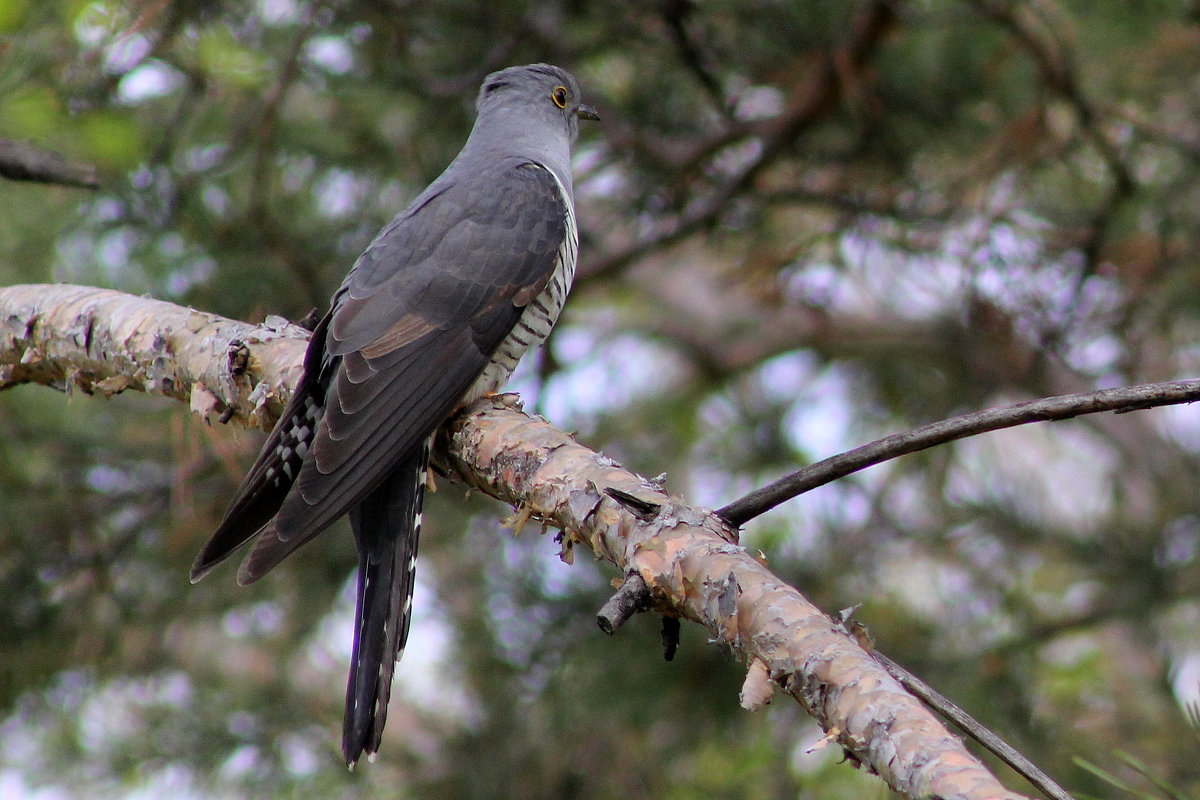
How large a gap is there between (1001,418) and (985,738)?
17.3 inches

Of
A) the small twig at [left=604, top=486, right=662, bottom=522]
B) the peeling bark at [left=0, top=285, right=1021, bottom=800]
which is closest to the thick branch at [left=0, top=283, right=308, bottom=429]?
the peeling bark at [left=0, top=285, right=1021, bottom=800]

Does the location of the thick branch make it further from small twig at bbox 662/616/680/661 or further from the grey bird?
small twig at bbox 662/616/680/661

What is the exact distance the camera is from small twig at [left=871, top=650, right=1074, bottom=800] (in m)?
1.34

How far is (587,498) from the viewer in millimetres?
1848

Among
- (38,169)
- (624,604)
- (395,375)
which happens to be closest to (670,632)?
(624,604)

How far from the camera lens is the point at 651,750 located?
4.60 meters

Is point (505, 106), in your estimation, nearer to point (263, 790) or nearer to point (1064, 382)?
point (1064, 382)

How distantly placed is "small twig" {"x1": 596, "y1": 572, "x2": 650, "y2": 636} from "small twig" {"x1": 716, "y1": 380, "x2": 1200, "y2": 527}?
0.76ft

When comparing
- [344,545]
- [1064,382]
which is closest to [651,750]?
[344,545]

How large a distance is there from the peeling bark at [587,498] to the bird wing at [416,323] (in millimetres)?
121

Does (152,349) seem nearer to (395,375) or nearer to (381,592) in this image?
(395,375)

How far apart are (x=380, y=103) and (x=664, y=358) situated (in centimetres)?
363

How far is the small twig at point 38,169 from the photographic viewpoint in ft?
8.84

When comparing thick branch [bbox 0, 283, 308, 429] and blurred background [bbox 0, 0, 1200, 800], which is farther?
blurred background [bbox 0, 0, 1200, 800]
